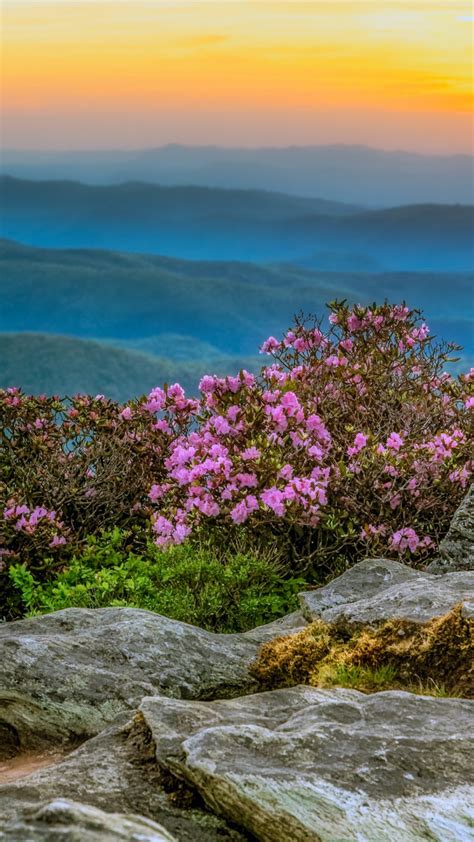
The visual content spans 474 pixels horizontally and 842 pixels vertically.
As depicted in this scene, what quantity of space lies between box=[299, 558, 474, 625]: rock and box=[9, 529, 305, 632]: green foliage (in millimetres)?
1600

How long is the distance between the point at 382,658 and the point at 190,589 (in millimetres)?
3799

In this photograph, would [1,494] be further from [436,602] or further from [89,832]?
[89,832]

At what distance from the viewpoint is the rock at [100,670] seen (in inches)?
225

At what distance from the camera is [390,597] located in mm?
6391

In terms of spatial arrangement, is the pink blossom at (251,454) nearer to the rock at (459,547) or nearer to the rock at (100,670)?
the rock at (459,547)

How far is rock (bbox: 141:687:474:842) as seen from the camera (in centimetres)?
356

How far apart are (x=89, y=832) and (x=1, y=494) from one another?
935 cm

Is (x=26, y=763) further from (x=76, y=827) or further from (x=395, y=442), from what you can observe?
(x=395, y=442)

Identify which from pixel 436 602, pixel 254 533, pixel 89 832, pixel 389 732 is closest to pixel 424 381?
pixel 254 533

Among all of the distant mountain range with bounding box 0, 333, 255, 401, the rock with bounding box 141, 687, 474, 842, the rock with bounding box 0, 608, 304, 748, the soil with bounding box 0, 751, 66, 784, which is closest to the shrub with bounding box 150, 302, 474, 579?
the rock with bounding box 0, 608, 304, 748

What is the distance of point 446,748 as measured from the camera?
13.1 feet

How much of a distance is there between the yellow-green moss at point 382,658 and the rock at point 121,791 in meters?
1.76

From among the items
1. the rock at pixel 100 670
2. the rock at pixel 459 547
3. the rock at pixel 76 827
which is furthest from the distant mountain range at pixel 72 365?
the rock at pixel 76 827

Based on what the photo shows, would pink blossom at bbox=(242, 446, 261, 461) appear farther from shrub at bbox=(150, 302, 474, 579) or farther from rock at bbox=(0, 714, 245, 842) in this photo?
rock at bbox=(0, 714, 245, 842)
